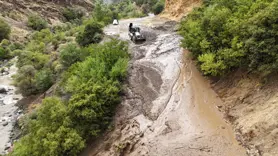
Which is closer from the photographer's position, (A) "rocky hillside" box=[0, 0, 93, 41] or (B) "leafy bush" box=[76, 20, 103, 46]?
(B) "leafy bush" box=[76, 20, 103, 46]

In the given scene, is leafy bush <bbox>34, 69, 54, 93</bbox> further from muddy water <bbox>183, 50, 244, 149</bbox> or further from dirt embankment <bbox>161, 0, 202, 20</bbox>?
dirt embankment <bbox>161, 0, 202, 20</bbox>

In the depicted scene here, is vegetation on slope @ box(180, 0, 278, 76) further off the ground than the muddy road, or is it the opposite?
vegetation on slope @ box(180, 0, 278, 76)

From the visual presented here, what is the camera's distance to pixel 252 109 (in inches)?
435

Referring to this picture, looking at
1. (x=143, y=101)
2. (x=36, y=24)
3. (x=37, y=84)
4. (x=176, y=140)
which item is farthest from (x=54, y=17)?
(x=176, y=140)

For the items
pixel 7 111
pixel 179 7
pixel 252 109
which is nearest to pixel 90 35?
pixel 7 111

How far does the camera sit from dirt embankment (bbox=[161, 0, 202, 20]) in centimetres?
3494

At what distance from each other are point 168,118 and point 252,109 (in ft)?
15.4

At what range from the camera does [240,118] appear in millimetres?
11344

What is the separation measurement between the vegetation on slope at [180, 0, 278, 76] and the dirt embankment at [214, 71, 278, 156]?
0.78 m

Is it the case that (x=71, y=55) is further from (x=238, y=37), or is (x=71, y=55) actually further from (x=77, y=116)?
(x=238, y=37)

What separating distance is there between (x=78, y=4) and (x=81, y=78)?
276 feet

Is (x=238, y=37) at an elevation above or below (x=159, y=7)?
below

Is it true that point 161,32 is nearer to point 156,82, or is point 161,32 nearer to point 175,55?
point 175,55

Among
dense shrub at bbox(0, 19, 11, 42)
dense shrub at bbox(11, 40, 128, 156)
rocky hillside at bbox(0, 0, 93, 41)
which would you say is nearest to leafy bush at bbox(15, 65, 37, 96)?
dense shrub at bbox(11, 40, 128, 156)
